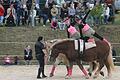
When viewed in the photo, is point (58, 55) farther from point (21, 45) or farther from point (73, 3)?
point (73, 3)

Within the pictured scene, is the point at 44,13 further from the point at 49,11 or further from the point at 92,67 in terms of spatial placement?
the point at 92,67

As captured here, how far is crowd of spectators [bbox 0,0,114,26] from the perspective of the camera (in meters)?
30.5

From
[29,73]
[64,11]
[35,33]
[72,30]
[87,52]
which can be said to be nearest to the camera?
[87,52]

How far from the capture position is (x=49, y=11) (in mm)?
31141

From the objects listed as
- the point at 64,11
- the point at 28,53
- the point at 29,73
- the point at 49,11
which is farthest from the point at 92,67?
the point at 49,11

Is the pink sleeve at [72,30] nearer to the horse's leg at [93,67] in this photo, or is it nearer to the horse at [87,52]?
the horse at [87,52]

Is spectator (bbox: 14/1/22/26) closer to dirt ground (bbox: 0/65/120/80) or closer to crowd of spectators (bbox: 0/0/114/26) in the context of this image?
crowd of spectators (bbox: 0/0/114/26)

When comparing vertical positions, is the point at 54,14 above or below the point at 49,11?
below

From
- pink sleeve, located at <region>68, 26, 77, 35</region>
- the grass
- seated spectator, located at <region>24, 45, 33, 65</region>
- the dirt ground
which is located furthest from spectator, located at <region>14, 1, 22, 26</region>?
pink sleeve, located at <region>68, 26, 77, 35</region>

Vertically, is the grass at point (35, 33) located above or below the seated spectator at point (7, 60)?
above

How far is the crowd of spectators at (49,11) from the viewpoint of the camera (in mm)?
30516

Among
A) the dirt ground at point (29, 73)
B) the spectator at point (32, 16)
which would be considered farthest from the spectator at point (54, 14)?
the dirt ground at point (29, 73)

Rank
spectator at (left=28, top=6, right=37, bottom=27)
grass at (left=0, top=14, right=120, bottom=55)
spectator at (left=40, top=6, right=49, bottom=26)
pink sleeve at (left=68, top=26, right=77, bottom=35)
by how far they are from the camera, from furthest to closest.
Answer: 1. spectator at (left=40, top=6, right=49, bottom=26)
2. spectator at (left=28, top=6, right=37, bottom=27)
3. grass at (left=0, top=14, right=120, bottom=55)
4. pink sleeve at (left=68, top=26, right=77, bottom=35)

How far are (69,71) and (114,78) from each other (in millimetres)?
1842
